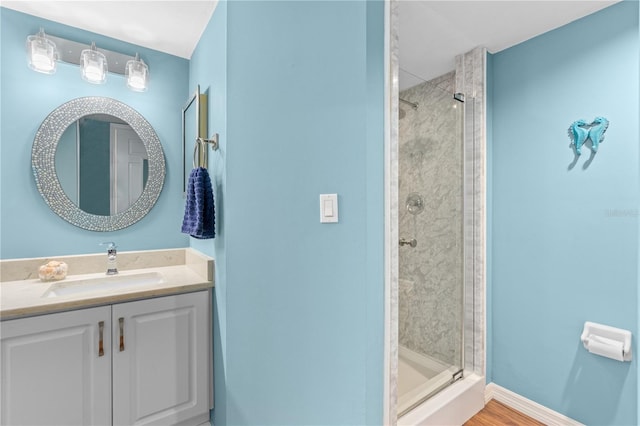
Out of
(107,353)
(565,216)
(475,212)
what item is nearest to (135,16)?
(107,353)

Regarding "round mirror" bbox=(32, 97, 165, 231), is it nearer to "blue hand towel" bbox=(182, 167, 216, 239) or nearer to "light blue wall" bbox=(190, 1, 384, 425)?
"blue hand towel" bbox=(182, 167, 216, 239)

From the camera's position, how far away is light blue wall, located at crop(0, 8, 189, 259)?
166 centimetres

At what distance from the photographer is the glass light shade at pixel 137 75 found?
1.88 metres

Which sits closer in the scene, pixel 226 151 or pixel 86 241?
pixel 226 151

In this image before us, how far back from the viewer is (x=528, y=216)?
1928 millimetres

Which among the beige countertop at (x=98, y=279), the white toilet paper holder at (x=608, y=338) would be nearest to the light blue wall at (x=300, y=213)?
the beige countertop at (x=98, y=279)

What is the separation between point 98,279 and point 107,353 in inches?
19.2

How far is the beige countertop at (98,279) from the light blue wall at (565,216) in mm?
1917

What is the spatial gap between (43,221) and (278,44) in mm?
1654

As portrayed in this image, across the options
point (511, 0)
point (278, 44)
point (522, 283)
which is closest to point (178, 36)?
point (278, 44)

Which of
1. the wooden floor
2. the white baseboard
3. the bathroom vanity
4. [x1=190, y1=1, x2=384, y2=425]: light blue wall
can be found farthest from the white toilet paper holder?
the bathroom vanity

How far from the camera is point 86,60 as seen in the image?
68.2 inches

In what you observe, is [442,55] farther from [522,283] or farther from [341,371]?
[341,371]

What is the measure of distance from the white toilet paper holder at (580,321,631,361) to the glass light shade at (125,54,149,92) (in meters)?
2.92
